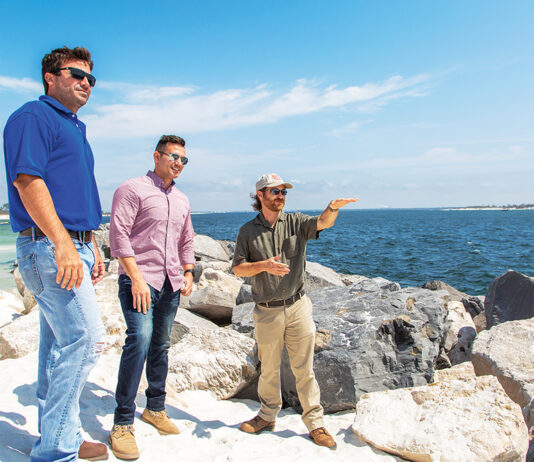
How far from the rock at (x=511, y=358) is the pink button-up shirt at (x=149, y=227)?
3.58 m

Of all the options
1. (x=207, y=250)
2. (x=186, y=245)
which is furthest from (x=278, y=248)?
(x=207, y=250)

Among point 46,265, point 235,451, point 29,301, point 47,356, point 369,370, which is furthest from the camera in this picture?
point 29,301

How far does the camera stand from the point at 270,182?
354 cm

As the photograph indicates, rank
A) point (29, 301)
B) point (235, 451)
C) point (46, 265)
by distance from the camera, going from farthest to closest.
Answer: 1. point (29, 301)
2. point (235, 451)
3. point (46, 265)

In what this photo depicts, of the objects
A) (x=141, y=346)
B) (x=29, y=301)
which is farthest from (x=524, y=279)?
(x=29, y=301)

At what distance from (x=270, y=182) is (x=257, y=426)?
2119 millimetres

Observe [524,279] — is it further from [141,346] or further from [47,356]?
[47,356]

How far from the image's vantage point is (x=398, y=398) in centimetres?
374

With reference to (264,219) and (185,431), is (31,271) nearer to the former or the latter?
(264,219)

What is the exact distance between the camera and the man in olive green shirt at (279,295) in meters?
3.54

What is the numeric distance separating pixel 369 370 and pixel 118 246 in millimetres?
2767

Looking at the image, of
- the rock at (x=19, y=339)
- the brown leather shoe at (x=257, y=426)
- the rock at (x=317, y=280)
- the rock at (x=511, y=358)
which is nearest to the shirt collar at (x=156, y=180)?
the brown leather shoe at (x=257, y=426)

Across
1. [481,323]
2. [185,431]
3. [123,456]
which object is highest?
[123,456]

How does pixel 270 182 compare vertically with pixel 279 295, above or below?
above
